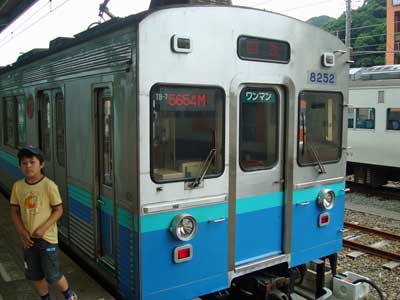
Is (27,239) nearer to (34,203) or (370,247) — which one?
(34,203)

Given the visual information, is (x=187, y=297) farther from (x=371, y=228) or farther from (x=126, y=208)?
(x=371, y=228)

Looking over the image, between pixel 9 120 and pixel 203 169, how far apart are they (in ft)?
18.6

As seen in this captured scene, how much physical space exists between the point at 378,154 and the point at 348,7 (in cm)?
1047

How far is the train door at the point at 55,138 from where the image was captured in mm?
5207

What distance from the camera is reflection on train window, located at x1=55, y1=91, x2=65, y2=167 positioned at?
203 inches

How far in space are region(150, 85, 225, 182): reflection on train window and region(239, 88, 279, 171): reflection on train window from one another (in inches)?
10.9

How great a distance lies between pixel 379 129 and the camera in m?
12.3

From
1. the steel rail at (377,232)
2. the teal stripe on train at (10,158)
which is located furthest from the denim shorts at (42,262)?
the steel rail at (377,232)

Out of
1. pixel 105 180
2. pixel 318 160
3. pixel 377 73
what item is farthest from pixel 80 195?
pixel 377 73

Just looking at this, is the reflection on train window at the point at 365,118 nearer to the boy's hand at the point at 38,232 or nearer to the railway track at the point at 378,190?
the railway track at the point at 378,190

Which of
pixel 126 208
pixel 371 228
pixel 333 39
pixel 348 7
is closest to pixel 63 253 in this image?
pixel 126 208

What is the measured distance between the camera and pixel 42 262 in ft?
12.6

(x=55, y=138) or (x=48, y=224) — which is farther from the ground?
(x=55, y=138)

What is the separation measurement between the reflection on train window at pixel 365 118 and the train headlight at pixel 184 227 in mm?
10041
